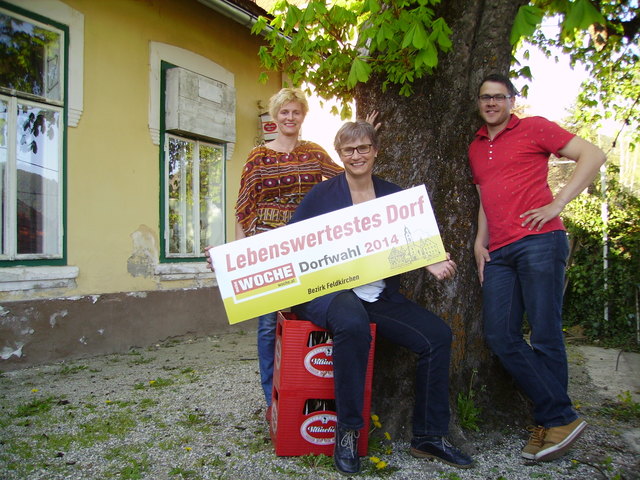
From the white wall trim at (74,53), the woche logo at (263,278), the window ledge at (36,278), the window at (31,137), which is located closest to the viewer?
the woche logo at (263,278)

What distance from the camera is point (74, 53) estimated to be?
5.70 m

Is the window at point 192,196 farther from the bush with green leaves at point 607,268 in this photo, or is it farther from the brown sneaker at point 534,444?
the bush with green leaves at point 607,268

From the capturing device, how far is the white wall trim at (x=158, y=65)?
664cm

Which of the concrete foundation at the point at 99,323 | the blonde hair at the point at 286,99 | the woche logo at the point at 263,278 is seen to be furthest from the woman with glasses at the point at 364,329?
the concrete foundation at the point at 99,323

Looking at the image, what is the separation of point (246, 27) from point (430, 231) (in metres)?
6.39

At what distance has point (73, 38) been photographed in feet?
18.7

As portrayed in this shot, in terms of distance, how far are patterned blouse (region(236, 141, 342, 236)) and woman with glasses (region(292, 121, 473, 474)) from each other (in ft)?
1.50

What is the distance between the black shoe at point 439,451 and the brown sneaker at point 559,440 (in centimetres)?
44

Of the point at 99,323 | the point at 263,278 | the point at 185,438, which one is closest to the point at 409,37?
the point at 263,278

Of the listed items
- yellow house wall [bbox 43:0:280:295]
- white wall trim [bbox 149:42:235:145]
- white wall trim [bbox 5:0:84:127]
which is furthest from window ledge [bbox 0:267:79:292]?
white wall trim [bbox 149:42:235:145]

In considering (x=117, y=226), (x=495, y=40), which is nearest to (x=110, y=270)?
(x=117, y=226)

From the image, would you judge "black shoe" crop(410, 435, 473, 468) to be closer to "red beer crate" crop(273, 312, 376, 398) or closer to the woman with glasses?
the woman with glasses

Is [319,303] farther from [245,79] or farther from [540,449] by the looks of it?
[245,79]

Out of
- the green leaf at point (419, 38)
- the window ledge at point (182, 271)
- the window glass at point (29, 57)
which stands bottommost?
the window ledge at point (182, 271)
